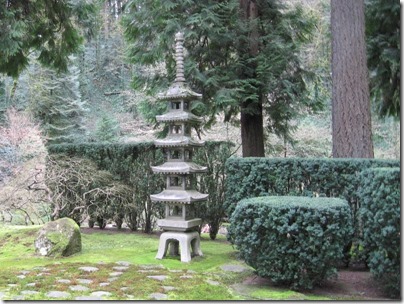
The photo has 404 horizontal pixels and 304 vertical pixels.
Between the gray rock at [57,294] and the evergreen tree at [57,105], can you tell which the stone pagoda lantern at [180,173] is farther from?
the evergreen tree at [57,105]

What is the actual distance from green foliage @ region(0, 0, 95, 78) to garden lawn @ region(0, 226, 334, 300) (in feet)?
9.04

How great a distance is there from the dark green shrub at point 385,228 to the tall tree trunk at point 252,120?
325 cm

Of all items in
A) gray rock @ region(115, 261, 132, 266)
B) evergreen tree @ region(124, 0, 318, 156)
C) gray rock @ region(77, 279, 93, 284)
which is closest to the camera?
gray rock @ region(77, 279, 93, 284)

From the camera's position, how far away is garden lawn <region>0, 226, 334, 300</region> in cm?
361

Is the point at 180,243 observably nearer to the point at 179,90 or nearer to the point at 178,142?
the point at 178,142

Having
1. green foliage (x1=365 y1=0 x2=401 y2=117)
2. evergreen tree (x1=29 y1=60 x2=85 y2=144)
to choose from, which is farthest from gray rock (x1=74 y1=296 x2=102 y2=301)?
evergreen tree (x1=29 y1=60 x2=85 y2=144)

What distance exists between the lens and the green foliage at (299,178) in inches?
181

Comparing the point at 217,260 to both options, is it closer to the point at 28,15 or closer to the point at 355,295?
the point at 355,295

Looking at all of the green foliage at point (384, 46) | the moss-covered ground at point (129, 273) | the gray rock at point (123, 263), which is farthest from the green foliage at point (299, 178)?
the green foliage at point (384, 46)

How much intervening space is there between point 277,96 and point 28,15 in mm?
4230

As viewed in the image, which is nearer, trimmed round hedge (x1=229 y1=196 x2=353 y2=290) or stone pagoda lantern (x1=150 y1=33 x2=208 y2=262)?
trimmed round hedge (x1=229 y1=196 x2=353 y2=290)

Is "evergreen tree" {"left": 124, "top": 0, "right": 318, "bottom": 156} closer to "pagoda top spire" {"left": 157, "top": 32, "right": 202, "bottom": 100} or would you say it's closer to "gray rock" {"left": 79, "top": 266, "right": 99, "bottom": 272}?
"pagoda top spire" {"left": 157, "top": 32, "right": 202, "bottom": 100}

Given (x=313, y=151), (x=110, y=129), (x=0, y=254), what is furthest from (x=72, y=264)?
(x=110, y=129)

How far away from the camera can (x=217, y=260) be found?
5.10m
